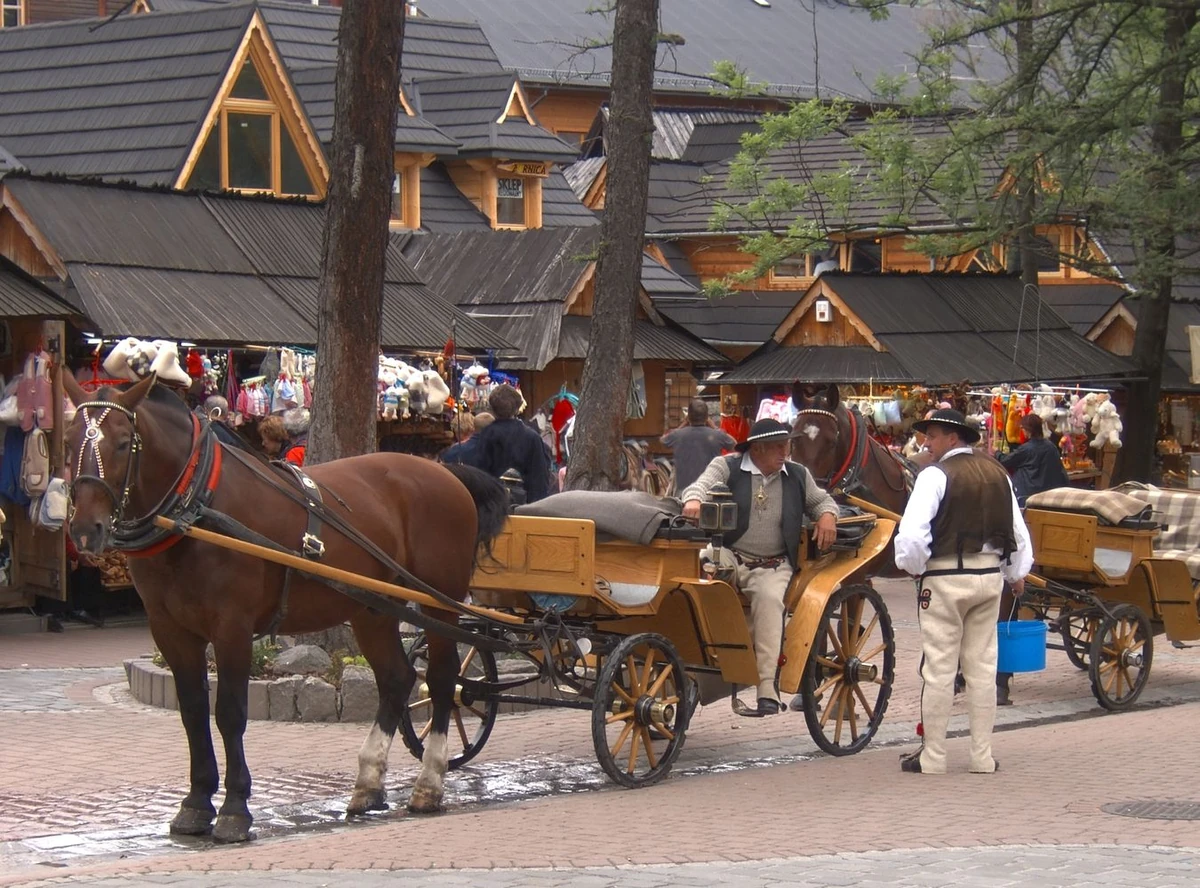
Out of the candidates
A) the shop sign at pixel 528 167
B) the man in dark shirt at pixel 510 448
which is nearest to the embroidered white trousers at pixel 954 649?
the man in dark shirt at pixel 510 448

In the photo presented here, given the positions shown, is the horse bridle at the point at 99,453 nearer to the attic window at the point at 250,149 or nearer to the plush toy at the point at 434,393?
the plush toy at the point at 434,393

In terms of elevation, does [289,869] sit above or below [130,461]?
below

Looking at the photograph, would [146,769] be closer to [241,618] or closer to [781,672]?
[241,618]

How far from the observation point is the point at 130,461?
836 cm

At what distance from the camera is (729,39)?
192 ft

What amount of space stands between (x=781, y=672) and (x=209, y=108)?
14522 millimetres

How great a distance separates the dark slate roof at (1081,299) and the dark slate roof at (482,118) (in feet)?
30.1

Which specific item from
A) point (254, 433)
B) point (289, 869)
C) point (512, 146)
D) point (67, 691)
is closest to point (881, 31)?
point (512, 146)

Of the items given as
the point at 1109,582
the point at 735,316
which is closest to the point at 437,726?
the point at 1109,582

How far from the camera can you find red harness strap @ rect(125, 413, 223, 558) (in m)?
8.46

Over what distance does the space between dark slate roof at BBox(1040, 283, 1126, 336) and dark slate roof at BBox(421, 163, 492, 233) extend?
1006 centimetres

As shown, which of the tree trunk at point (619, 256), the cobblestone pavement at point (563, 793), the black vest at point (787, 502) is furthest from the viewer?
the tree trunk at point (619, 256)

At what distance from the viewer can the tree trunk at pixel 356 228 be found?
12.8m

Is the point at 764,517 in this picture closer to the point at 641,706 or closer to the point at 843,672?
the point at 843,672
